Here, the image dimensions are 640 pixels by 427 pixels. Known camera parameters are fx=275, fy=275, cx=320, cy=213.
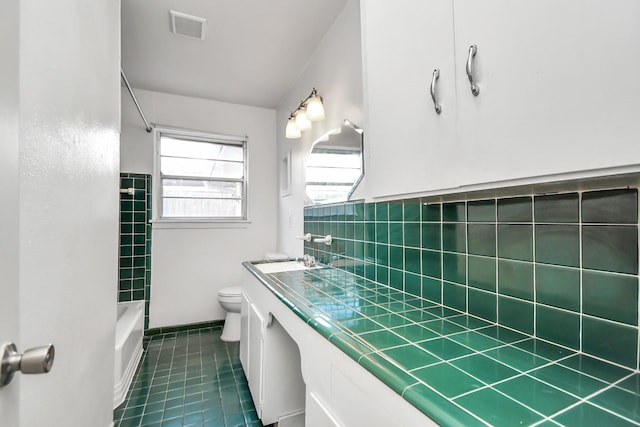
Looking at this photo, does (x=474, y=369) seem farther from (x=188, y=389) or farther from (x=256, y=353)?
(x=188, y=389)

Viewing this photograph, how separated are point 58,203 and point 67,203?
6cm

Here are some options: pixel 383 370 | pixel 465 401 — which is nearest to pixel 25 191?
pixel 383 370

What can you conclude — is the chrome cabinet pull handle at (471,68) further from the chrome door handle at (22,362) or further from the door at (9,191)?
the chrome door handle at (22,362)

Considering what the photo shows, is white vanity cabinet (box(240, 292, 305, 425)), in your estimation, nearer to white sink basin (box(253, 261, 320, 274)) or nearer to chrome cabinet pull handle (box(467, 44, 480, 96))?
white sink basin (box(253, 261, 320, 274))

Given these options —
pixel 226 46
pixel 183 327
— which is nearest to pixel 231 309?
pixel 183 327

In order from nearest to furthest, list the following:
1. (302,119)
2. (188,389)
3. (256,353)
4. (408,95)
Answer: (408,95) → (256,353) → (188,389) → (302,119)

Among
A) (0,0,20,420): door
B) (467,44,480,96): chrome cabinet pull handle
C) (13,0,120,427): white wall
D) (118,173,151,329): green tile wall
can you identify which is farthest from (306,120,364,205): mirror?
(118,173,151,329): green tile wall

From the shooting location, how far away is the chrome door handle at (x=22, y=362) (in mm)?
436

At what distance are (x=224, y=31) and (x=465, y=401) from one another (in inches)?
94.4

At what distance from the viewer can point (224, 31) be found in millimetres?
1966

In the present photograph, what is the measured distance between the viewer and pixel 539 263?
0.79 m

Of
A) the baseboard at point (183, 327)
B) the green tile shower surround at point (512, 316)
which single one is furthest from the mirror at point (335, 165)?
the baseboard at point (183, 327)

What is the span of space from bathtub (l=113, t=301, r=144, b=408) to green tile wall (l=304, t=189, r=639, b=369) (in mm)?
1837

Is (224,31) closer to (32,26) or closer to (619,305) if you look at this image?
(32,26)
